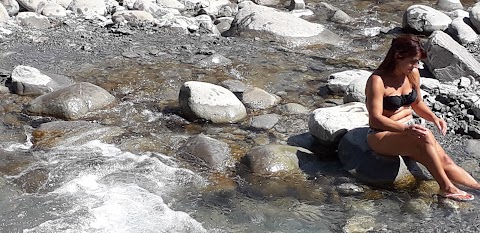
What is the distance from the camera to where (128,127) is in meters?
7.67

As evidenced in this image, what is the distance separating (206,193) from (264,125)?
1736mm

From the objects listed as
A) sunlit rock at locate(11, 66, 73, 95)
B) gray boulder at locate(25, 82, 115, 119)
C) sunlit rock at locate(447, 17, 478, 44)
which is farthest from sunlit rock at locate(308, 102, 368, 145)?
sunlit rock at locate(447, 17, 478, 44)

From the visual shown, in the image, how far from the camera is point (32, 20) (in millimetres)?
11555

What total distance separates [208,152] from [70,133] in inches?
64.1

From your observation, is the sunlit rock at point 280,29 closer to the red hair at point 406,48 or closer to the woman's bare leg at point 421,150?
the woman's bare leg at point 421,150

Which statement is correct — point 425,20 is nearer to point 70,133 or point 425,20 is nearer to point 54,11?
point 54,11

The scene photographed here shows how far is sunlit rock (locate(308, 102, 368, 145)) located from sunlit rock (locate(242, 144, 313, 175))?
0.29 meters

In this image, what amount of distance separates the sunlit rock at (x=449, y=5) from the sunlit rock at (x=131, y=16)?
6292 millimetres

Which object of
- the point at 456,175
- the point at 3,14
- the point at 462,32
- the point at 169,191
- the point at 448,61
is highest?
the point at 456,175

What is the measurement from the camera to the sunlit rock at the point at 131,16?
38.8 ft

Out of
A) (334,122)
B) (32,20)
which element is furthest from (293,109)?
(32,20)

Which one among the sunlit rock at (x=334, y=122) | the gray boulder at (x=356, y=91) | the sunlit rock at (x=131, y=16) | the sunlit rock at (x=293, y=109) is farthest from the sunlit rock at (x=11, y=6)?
the sunlit rock at (x=334, y=122)

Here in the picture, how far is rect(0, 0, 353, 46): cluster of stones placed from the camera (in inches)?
450

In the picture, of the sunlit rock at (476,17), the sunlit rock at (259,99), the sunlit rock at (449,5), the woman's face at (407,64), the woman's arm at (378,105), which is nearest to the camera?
the woman's face at (407,64)
